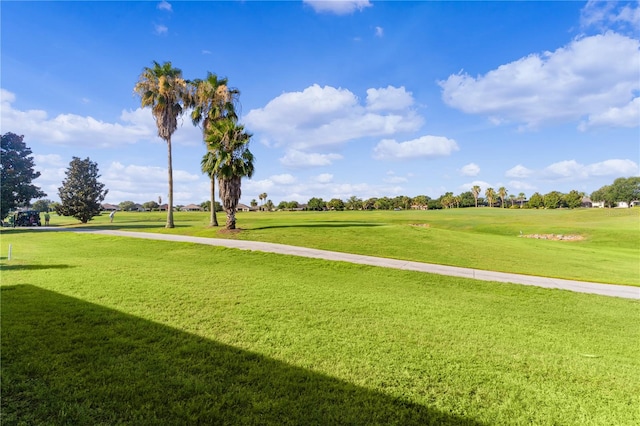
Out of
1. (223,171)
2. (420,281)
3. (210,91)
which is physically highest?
(210,91)

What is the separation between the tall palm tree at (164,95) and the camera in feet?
96.6

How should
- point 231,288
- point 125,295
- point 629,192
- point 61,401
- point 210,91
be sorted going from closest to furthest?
1. point 61,401
2. point 125,295
3. point 231,288
4. point 210,91
5. point 629,192

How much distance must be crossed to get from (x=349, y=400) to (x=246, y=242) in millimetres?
16204

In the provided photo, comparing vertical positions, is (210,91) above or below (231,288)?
above

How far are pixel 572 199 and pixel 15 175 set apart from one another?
5367 inches

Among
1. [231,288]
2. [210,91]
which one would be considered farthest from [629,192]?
[231,288]

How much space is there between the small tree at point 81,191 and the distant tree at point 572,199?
422 ft

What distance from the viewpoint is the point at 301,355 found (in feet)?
14.9

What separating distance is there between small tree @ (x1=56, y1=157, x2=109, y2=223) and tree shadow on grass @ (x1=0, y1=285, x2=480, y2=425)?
154ft

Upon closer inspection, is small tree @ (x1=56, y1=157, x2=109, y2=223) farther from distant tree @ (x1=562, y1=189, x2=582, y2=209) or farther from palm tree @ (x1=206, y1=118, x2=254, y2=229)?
distant tree @ (x1=562, y1=189, x2=582, y2=209)

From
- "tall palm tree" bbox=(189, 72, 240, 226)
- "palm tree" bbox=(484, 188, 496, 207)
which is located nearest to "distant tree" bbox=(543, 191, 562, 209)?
"palm tree" bbox=(484, 188, 496, 207)

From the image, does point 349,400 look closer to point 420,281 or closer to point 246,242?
point 420,281

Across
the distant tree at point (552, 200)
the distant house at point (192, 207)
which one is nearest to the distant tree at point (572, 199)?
the distant tree at point (552, 200)

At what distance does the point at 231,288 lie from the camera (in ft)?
27.3
